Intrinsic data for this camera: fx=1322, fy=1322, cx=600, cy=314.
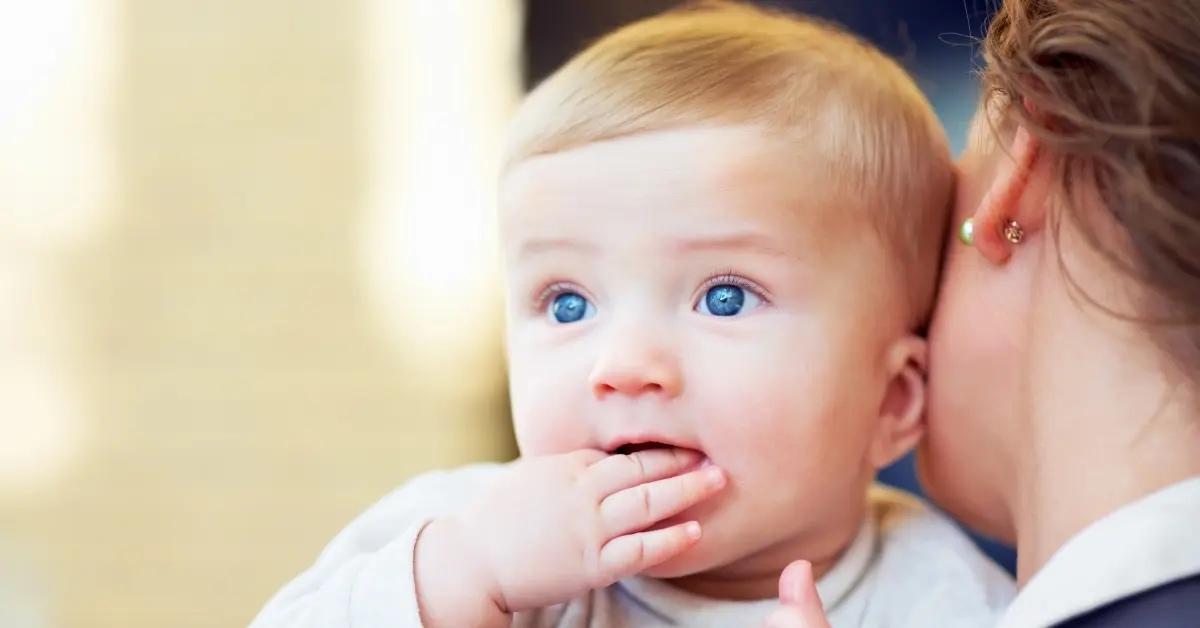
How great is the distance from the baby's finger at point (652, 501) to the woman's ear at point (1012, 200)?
9.8 inches

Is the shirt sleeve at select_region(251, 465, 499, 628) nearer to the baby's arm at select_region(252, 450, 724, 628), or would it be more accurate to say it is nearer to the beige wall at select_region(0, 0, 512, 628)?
the baby's arm at select_region(252, 450, 724, 628)

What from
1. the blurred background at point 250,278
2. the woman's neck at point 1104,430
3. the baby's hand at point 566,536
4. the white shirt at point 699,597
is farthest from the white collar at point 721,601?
the blurred background at point 250,278

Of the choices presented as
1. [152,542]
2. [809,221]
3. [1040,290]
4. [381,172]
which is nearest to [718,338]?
→ [809,221]

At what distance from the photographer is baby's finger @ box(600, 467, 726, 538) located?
88 centimetres

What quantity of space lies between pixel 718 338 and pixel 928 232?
205 millimetres

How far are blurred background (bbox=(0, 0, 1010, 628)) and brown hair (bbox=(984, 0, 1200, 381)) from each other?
163 cm

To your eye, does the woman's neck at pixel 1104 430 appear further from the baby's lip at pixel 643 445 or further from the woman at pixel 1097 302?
the baby's lip at pixel 643 445

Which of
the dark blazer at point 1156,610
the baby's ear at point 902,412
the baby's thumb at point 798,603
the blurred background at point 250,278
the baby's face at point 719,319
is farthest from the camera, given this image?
the blurred background at point 250,278

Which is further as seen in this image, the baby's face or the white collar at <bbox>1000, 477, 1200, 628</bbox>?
the baby's face

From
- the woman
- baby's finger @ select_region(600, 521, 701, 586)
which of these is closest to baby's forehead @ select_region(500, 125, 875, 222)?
the woman

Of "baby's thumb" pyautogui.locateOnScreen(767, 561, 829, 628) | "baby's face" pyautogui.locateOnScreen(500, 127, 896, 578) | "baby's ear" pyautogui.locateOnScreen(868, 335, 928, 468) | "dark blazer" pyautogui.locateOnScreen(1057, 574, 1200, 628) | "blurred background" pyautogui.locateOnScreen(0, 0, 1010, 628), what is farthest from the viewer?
"blurred background" pyautogui.locateOnScreen(0, 0, 1010, 628)

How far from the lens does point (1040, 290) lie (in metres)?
0.84

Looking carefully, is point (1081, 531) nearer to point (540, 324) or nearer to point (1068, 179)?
point (1068, 179)

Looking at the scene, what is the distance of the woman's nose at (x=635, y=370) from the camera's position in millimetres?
883
